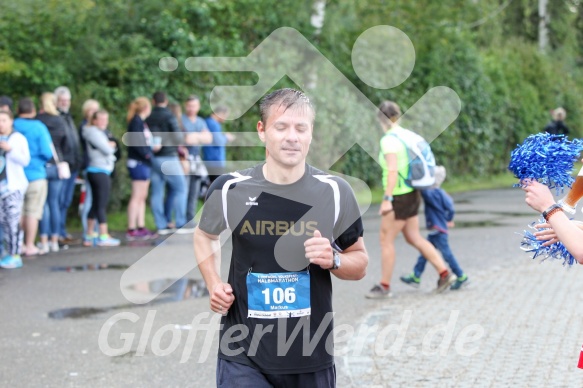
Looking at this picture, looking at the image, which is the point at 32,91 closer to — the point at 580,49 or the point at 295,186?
the point at 295,186

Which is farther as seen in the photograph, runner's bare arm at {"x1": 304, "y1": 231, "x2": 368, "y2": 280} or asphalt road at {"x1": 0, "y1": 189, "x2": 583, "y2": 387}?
asphalt road at {"x1": 0, "y1": 189, "x2": 583, "y2": 387}

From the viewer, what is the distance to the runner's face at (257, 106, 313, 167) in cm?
439

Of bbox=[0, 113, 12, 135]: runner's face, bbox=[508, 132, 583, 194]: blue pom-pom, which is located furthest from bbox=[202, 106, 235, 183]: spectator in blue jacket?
bbox=[508, 132, 583, 194]: blue pom-pom

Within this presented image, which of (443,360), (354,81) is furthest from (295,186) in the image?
(354,81)

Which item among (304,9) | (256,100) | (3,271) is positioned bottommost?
(3,271)

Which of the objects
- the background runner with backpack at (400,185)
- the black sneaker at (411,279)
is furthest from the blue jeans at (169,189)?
the background runner with backpack at (400,185)

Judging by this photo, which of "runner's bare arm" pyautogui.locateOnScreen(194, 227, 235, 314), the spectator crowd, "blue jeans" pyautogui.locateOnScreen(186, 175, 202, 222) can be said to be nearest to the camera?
"runner's bare arm" pyautogui.locateOnScreen(194, 227, 235, 314)

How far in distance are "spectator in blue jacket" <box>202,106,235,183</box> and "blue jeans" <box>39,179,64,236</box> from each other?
3477 mm

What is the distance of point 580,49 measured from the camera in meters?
56.7

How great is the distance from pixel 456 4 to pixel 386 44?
626 cm

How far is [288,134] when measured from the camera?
4.40 metres

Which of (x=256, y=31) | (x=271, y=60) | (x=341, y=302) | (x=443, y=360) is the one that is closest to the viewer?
(x=443, y=360)

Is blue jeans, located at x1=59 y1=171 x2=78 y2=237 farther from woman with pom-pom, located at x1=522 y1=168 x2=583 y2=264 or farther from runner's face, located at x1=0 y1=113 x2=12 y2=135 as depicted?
woman with pom-pom, located at x1=522 y1=168 x2=583 y2=264
